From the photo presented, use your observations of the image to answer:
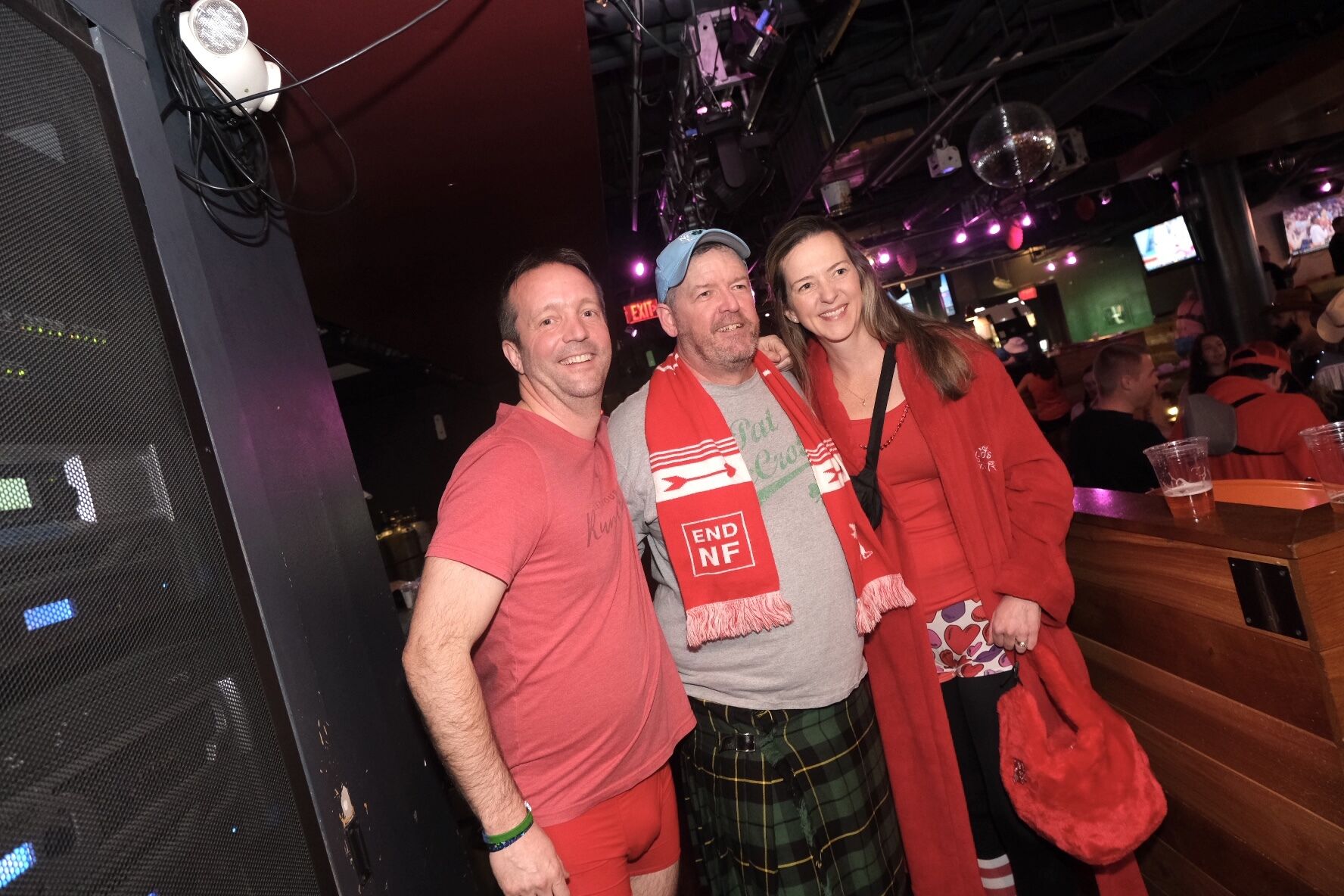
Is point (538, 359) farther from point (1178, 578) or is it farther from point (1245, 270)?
point (1245, 270)

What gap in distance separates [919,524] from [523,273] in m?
1.26

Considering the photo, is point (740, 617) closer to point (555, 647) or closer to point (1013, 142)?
point (555, 647)

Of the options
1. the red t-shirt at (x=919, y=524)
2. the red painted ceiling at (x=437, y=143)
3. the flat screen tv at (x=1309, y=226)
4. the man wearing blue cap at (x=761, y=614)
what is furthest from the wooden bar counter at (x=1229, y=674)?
the flat screen tv at (x=1309, y=226)

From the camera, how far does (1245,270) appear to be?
27.9 feet

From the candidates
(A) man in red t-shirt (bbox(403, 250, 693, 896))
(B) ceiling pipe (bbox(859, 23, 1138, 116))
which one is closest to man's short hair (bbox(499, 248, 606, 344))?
(A) man in red t-shirt (bbox(403, 250, 693, 896))

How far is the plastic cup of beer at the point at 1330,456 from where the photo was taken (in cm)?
163

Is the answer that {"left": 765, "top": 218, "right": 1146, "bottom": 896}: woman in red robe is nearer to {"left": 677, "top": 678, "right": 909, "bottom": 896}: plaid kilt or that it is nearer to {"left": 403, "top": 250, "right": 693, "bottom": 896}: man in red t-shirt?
{"left": 677, "top": 678, "right": 909, "bottom": 896}: plaid kilt

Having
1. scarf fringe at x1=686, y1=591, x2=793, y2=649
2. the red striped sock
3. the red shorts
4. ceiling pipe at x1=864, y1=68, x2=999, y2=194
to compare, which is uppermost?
ceiling pipe at x1=864, y1=68, x2=999, y2=194

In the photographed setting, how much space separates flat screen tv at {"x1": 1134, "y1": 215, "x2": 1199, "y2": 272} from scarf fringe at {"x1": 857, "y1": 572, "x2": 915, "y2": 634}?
11.1 m

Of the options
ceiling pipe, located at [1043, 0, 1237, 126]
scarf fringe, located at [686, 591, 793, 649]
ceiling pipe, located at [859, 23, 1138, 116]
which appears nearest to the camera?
scarf fringe, located at [686, 591, 793, 649]

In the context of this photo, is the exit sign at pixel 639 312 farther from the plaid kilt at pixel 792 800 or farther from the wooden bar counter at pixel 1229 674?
the plaid kilt at pixel 792 800

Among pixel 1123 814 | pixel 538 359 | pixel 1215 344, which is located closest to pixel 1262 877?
pixel 1123 814

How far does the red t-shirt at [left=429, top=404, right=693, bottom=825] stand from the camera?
1605mm

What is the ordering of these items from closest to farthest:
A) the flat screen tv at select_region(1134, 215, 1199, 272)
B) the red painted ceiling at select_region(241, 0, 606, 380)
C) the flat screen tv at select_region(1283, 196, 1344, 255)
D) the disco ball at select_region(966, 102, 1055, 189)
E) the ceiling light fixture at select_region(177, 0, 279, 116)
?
the ceiling light fixture at select_region(177, 0, 279, 116) < the red painted ceiling at select_region(241, 0, 606, 380) < the disco ball at select_region(966, 102, 1055, 189) < the flat screen tv at select_region(1134, 215, 1199, 272) < the flat screen tv at select_region(1283, 196, 1344, 255)
